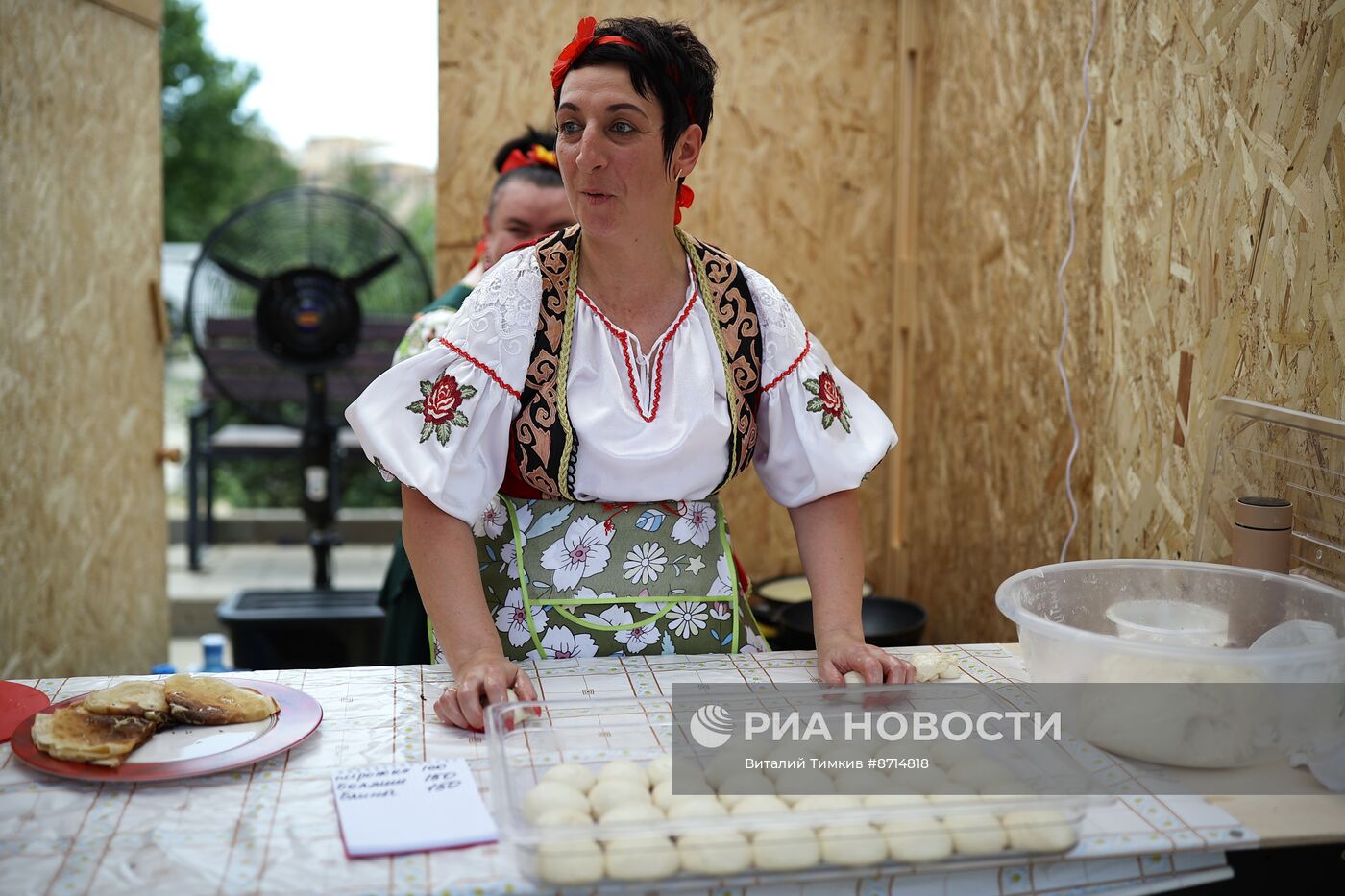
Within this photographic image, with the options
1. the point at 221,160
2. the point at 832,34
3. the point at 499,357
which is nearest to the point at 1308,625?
the point at 499,357

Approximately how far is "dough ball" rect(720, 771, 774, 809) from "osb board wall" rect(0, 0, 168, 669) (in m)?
2.45

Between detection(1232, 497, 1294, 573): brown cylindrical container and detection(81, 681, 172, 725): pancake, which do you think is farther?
detection(1232, 497, 1294, 573): brown cylindrical container

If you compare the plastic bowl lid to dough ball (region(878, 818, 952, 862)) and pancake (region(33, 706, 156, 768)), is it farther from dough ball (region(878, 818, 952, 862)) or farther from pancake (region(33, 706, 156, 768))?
pancake (region(33, 706, 156, 768))

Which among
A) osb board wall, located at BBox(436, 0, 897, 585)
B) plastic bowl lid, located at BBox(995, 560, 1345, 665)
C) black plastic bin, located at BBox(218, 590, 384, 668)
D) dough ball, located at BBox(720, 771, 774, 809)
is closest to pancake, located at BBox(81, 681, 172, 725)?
dough ball, located at BBox(720, 771, 774, 809)

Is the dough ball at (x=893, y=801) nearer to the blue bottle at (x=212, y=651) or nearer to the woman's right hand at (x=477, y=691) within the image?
the woman's right hand at (x=477, y=691)

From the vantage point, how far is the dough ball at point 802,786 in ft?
3.85

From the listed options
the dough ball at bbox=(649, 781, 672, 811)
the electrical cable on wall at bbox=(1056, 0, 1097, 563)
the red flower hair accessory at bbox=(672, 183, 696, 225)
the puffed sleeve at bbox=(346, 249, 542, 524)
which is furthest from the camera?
the electrical cable on wall at bbox=(1056, 0, 1097, 563)

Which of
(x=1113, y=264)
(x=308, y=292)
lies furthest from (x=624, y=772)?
(x=308, y=292)

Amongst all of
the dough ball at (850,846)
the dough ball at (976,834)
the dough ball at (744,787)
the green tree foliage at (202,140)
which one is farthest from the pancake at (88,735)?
the green tree foliage at (202,140)

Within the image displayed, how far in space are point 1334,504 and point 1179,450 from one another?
441 mm

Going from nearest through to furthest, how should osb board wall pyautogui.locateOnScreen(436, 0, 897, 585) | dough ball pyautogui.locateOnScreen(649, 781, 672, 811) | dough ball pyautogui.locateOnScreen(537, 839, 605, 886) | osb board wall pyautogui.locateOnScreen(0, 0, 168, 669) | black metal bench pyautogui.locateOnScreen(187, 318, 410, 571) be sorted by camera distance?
1. dough ball pyautogui.locateOnScreen(537, 839, 605, 886)
2. dough ball pyautogui.locateOnScreen(649, 781, 672, 811)
3. osb board wall pyautogui.locateOnScreen(0, 0, 168, 669)
4. osb board wall pyautogui.locateOnScreen(436, 0, 897, 585)
5. black metal bench pyautogui.locateOnScreen(187, 318, 410, 571)

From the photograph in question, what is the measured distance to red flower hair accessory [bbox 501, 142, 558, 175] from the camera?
2818mm

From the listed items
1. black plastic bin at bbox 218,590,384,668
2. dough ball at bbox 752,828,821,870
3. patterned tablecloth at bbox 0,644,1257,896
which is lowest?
black plastic bin at bbox 218,590,384,668

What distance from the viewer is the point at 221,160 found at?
1227 centimetres
